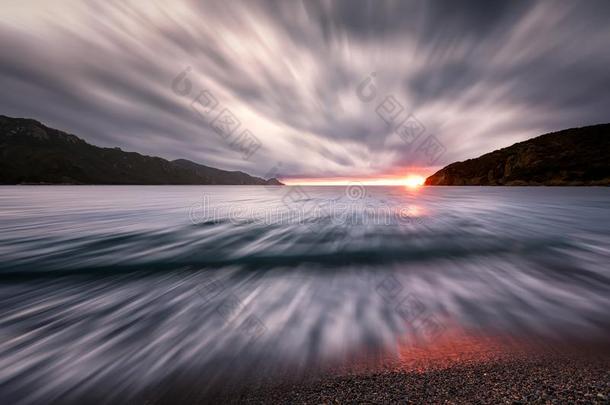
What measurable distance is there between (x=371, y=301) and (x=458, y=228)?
612 inches

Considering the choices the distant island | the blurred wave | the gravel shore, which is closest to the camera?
the gravel shore

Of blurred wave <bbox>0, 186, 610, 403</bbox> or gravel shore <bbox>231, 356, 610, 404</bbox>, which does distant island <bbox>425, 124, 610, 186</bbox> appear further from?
gravel shore <bbox>231, 356, 610, 404</bbox>

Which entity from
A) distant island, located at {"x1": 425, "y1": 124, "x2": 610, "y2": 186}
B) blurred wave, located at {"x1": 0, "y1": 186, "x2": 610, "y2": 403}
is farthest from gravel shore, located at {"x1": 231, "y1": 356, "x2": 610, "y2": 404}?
distant island, located at {"x1": 425, "y1": 124, "x2": 610, "y2": 186}

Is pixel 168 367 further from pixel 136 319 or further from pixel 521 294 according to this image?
pixel 521 294

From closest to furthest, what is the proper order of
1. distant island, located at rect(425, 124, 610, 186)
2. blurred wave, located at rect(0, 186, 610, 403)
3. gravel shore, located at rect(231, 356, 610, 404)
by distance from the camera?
gravel shore, located at rect(231, 356, 610, 404) → blurred wave, located at rect(0, 186, 610, 403) → distant island, located at rect(425, 124, 610, 186)

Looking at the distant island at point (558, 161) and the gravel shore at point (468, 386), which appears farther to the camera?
the distant island at point (558, 161)

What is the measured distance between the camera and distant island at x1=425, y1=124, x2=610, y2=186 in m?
136

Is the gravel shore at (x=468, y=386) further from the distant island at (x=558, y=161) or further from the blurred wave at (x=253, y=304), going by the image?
the distant island at (x=558, y=161)

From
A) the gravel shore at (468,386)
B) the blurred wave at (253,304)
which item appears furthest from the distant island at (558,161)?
the gravel shore at (468,386)

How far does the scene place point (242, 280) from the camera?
26.7 feet

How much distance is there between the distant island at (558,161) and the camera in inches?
5364

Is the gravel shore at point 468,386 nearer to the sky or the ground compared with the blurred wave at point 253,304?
nearer to the sky

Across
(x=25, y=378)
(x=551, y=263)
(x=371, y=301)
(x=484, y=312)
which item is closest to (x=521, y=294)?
(x=484, y=312)

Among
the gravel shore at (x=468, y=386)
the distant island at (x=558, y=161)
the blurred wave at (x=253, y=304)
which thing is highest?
the distant island at (x=558, y=161)
